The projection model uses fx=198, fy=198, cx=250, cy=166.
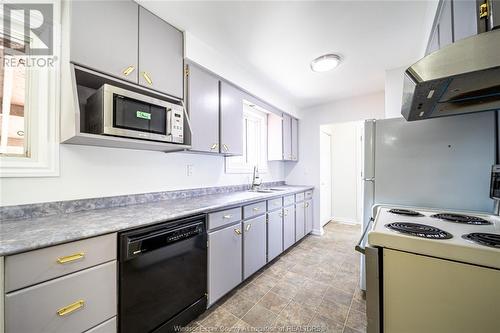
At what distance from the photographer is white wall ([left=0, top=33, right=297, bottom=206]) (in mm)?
1275

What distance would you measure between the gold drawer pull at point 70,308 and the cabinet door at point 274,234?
1817 mm

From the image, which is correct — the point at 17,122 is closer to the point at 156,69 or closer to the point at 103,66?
the point at 103,66

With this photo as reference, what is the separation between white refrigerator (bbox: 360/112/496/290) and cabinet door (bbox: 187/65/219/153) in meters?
1.54

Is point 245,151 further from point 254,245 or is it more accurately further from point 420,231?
point 420,231

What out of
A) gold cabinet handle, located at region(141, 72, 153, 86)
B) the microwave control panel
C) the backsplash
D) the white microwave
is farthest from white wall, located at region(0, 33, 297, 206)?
gold cabinet handle, located at region(141, 72, 153, 86)

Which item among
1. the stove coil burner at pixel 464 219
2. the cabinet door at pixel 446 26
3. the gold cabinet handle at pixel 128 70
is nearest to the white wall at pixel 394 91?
the cabinet door at pixel 446 26

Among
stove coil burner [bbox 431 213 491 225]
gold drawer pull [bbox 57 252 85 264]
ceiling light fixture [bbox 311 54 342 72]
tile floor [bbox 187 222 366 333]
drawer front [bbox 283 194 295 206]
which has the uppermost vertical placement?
ceiling light fixture [bbox 311 54 342 72]

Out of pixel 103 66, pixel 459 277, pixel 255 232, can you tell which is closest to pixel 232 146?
pixel 255 232

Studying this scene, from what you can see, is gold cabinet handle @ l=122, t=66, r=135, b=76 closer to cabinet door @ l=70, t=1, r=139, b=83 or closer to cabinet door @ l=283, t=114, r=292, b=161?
cabinet door @ l=70, t=1, r=139, b=83

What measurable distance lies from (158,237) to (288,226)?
Answer: 6.89ft

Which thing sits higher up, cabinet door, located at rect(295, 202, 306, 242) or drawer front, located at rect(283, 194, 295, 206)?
drawer front, located at rect(283, 194, 295, 206)

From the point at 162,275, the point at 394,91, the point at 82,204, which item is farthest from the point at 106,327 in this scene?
the point at 394,91

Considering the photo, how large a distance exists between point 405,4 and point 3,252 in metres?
2.76

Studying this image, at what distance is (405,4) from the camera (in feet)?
4.98
